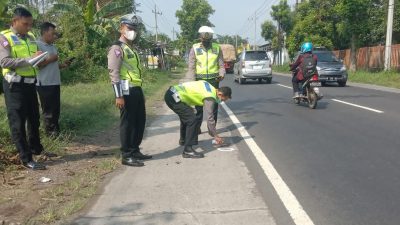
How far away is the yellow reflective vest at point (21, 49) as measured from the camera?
5.63m

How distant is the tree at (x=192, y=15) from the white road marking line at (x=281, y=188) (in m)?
73.8

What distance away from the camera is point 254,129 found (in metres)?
9.12

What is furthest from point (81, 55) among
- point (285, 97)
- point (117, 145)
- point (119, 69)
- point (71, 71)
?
point (119, 69)

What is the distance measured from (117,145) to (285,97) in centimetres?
886

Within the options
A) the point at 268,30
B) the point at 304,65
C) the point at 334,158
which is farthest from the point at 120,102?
the point at 268,30

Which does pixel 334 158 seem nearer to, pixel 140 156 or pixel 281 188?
pixel 281 188

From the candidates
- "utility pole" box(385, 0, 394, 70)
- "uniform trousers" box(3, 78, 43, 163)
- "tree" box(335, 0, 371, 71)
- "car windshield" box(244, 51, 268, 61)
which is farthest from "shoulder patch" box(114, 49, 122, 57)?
"tree" box(335, 0, 371, 71)

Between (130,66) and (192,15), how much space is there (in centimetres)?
7623

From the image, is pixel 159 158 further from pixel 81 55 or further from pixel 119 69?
pixel 81 55

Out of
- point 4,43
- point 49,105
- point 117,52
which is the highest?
point 4,43

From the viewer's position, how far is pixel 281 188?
5.04m

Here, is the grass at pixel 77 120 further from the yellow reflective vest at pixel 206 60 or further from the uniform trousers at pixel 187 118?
the yellow reflective vest at pixel 206 60

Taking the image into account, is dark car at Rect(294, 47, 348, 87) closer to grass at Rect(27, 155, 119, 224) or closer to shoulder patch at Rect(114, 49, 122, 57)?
shoulder patch at Rect(114, 49, 122, 57)

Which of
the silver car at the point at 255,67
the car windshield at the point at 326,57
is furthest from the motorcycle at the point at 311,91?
the silver car at the point at 255,67
